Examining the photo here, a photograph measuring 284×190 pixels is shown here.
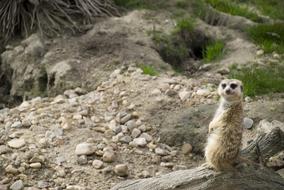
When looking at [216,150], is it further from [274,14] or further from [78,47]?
[274,14]

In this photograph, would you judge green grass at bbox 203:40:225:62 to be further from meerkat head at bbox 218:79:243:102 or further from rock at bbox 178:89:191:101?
meerkat head at bbox 218:79:243:102

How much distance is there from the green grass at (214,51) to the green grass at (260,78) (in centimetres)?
48

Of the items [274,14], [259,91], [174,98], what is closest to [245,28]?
[274,14]

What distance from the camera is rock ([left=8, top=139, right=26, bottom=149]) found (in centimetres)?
555

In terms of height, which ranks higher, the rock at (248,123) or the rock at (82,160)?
the rock at (248,123)

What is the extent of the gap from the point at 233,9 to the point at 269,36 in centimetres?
94

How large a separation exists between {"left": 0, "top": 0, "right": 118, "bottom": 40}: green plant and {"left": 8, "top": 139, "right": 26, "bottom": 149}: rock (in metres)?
2.42

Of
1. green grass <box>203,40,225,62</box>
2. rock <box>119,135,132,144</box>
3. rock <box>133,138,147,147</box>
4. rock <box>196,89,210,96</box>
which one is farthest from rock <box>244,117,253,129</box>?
green grass <box>203,40,225,62</box>

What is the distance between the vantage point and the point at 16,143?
18.3 feet

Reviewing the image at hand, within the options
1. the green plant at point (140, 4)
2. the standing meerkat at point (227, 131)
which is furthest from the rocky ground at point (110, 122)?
the green plant at point (140, 4)

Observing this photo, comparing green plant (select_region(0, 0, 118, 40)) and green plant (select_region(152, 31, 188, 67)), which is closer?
green plant (select_region(152, 31, 188, 67))

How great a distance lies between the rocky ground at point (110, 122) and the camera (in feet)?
17.4

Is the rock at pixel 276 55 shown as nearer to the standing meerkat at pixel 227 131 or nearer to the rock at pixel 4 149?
the standing meerkat at pixel 227 131

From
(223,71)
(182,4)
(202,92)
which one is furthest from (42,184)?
(182,4)
